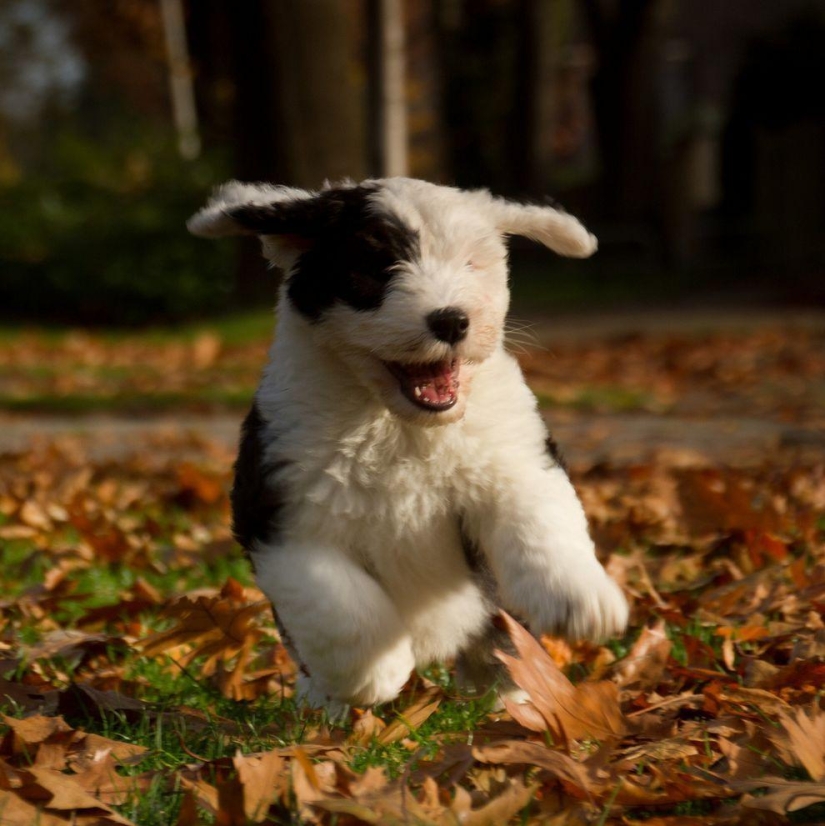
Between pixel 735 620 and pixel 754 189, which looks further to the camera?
pixel 754 189

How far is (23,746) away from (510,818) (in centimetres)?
115

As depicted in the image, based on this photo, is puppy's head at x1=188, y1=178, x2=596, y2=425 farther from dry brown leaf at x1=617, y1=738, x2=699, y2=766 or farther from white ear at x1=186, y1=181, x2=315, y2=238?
dry brown leaf at x1=617, y1=738, x2=699, y2=766

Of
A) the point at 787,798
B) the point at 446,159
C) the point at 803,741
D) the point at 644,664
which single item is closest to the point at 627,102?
the point at 446,159

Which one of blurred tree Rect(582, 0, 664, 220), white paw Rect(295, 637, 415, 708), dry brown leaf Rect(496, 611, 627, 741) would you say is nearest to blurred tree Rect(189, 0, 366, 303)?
blurred tree Rect(582, 0, 664, 220)

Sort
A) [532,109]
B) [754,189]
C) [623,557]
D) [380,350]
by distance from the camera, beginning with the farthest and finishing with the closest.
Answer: [532,109], [754,189], [623,557], [380,350]

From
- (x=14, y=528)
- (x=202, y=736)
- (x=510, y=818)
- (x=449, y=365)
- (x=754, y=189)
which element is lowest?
(x=754, y=189)

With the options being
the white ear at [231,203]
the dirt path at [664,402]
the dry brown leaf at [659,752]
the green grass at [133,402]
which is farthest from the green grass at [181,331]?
→ the dry brown leaf at [659,752]

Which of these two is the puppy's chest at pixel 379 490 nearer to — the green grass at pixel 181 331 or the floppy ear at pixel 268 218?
the floppy ear at pixel 268 218

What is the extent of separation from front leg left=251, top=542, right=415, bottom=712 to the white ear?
2.80 ft

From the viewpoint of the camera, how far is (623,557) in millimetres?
4840

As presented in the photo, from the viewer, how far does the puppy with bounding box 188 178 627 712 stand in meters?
3.25

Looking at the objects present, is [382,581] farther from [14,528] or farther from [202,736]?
[14,528]

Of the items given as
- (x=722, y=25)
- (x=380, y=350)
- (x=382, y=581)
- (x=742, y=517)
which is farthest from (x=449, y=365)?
(x=722, y=25)

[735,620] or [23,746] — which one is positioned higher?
[23,746]
